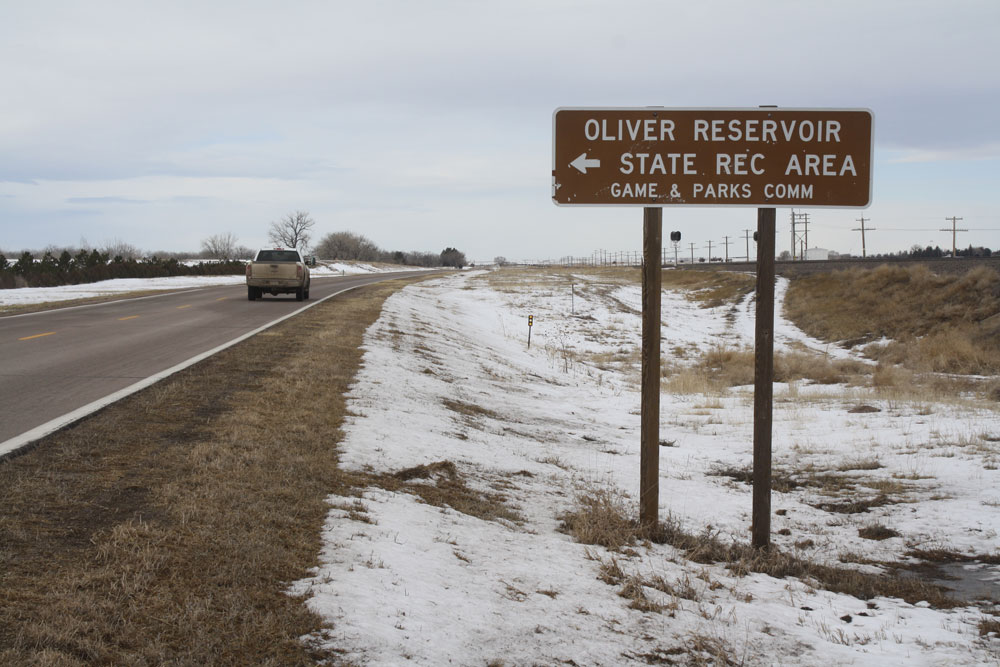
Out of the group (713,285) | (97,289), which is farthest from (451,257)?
(97,289)

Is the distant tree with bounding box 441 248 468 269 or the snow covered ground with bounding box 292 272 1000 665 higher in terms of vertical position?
the distant tree with bounding box 441 248 468 269

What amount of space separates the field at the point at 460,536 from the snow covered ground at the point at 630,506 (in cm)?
3

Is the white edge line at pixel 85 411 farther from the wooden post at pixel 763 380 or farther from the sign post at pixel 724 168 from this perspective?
the wooden post at pixel 763 380

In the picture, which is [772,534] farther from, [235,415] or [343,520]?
[235,415]

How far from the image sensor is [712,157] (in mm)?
5852

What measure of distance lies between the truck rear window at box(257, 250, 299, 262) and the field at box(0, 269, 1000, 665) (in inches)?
488

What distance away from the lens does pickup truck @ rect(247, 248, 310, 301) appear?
23.4m

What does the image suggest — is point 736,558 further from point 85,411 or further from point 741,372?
point 741,372

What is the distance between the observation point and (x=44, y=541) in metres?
4.05

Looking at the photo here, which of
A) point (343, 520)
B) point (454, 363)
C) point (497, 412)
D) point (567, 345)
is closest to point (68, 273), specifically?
point (567, 345)

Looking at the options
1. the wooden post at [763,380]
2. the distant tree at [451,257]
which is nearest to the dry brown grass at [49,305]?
the wooden post at [763,380]

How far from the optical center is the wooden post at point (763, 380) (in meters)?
5.88

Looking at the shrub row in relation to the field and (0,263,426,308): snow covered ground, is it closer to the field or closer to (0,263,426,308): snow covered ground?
(0,263,426,308): snow covered ground

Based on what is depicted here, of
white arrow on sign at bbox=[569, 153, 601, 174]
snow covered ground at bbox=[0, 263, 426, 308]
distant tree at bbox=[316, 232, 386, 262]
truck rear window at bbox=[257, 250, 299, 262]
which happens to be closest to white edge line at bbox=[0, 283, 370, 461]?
white arrow on sign at bbox=[569, 153, 601, 174]
